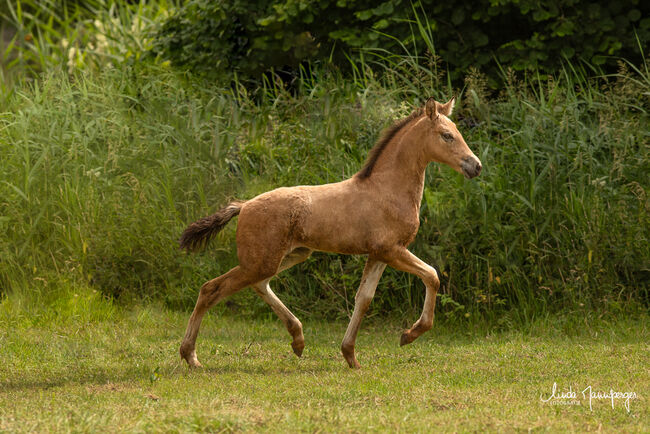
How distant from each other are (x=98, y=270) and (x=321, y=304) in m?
2.43

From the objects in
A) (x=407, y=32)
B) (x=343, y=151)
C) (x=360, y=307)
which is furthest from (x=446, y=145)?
(x=407, y=32)

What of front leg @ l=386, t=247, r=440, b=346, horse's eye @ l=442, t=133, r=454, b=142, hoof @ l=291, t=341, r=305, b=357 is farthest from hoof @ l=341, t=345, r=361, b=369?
horse's eye @ l=442, t=133, r=454, b=142

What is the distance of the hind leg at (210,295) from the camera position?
6777mm

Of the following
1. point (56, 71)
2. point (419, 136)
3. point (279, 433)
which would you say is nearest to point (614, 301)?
point (419, 136)

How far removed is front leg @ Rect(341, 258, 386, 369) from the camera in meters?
6.90

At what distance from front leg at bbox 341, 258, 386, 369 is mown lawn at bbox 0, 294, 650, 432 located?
0.47 feet

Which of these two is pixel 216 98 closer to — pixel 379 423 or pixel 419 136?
pixel 419 136

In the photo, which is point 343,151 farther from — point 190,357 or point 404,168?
point 190,357

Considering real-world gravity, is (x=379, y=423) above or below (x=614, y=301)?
above

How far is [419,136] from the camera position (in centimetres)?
685

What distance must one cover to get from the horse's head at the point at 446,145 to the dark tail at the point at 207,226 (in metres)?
1.57

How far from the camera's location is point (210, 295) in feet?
22.5

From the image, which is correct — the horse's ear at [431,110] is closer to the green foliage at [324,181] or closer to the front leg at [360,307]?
the front leg at [360,307]

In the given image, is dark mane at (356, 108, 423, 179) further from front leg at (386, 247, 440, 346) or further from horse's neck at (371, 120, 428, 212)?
front leg at (386, 247, 440, 346)
